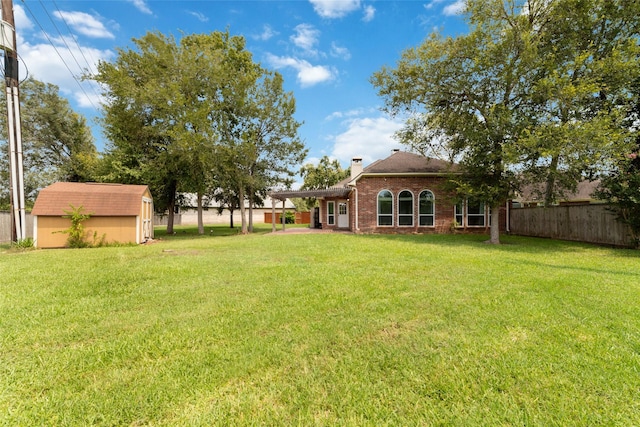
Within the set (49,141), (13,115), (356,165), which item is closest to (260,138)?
(356,165)

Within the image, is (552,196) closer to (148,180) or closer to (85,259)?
(85,259)

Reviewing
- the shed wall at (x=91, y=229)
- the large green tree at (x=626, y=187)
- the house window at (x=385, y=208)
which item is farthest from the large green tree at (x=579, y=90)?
the shed wall at (x=91, y=229)

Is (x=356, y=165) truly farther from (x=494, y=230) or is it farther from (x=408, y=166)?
(x=494, y=230)

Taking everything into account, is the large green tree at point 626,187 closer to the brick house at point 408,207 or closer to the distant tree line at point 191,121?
the brick house at point 408,207

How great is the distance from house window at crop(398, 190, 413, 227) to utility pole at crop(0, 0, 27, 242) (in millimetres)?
17051

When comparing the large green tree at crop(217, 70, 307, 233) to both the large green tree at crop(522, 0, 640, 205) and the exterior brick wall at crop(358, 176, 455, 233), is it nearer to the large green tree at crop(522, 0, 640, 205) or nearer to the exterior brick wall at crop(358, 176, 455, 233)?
the exterior brick wall at crop(358, 176, 455, 233)

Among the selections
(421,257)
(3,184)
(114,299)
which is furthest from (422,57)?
(3,184)

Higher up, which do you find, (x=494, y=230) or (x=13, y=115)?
(x=13, y=115)

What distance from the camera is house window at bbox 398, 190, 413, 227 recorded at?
56.2ft

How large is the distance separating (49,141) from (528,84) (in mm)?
35148

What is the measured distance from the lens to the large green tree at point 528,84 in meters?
9.62

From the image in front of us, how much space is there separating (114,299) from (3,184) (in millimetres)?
30865

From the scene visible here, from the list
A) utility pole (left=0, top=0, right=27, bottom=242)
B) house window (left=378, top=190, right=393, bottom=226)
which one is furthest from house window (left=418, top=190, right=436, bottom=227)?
utility pole (left=0, top=0, right=27, bottom=242)

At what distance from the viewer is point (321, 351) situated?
2875 mm
